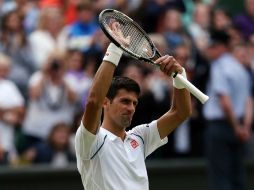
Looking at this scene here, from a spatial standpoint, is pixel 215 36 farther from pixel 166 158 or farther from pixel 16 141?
pixel 16 141

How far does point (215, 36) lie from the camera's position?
11.6 m

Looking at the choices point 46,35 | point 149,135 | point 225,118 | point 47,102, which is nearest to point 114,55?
point 149,135

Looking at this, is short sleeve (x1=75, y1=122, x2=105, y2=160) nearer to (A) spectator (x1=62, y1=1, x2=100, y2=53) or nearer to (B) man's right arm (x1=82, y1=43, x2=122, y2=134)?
(B) man's right arm (x1=82, y1=43, x2=122, y2=134)

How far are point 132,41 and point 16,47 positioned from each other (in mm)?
6358

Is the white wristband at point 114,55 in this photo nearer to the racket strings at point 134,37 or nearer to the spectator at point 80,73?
the racket strings at point 134,37

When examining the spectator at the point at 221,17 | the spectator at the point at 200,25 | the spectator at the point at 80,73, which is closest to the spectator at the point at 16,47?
the spectator at the point at 80,73

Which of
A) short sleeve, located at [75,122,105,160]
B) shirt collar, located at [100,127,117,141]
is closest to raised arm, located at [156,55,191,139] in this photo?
shirt collar, located at [100,127,117,141]

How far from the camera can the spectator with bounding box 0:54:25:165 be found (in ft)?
37.9

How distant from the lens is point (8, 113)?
11.6m

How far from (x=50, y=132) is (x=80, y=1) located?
2.70m

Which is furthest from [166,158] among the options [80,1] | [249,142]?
[80,1]

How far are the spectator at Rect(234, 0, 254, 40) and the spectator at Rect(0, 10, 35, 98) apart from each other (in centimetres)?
307

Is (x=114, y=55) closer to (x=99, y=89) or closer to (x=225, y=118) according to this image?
(x=99, y=89)

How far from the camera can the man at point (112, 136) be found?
6266 mm
